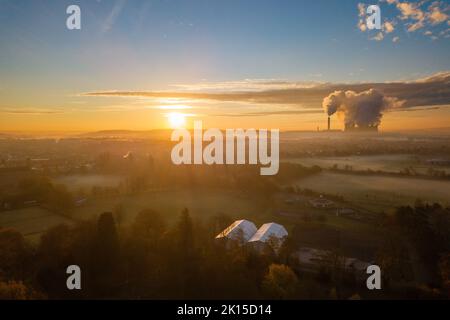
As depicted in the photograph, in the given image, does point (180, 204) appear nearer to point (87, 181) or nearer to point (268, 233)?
point (268, 233)

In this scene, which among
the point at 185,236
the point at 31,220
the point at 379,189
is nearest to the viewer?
the point at 185,236

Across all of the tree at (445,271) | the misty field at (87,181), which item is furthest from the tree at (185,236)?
the misty field at (87,181)

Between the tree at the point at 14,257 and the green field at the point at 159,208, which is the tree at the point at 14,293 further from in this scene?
the green field at the point at 159,208

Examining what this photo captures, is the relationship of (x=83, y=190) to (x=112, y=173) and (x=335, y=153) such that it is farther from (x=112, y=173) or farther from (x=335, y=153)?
(x=335, y=153)

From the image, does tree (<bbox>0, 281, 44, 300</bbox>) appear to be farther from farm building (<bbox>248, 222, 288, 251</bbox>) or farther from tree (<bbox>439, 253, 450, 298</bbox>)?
tree (<bbox>439, 253, 450, 298</bbox>)

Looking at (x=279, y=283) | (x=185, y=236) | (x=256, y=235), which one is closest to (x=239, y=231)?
(x=256, y=235)
